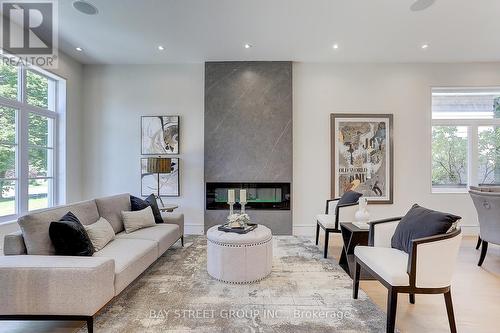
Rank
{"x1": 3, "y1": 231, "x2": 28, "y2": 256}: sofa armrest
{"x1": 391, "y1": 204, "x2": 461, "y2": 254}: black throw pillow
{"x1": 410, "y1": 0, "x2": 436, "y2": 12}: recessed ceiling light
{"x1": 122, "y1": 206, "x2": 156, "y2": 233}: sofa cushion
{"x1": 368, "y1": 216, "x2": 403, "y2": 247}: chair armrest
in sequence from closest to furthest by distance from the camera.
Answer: {"x1": 391, "y1": 204, "x2": 461, "y2": 254}: black throw pillow, {"x1": 3, "y1": 231, "x2": 28, "y2": 256}: sofa armrest, {"x1": 368, "y1": 216, "x2": 403, "y2": 247}: chair armrest, {"x1": 410, "y1": 0, "x2": 436, "y2": 12}: recessed ceiling light, {"x1": 122, "y1": 206, "x2": 156, "y2": 233}: sofa cushion

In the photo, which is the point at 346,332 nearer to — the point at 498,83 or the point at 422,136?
the point at 422,136

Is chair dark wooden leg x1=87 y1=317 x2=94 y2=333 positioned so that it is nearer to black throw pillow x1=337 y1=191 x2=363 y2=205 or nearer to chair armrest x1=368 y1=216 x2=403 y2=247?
chair armrest x1=368 y1=216 x2=403 y2=247

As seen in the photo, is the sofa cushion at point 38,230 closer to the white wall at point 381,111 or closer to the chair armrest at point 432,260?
the chair armrest at point 432,260

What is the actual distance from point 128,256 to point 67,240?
0.52 metres

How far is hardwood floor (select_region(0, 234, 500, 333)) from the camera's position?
206cm

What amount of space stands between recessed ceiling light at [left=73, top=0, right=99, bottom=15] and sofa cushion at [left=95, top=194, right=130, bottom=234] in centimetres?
237

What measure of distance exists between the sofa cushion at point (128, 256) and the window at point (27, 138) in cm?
205

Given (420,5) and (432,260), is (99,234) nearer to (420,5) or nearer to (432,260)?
(432,260)

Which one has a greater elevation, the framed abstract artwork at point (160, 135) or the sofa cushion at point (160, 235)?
the framed abstract artwork at point (160, 135)

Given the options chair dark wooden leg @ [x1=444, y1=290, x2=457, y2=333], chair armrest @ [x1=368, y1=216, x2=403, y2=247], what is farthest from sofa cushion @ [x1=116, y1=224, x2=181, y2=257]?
chair dark wooden leg @ [x1=444, y1=290, x2=457, y2=333]

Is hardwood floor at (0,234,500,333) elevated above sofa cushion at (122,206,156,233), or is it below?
below

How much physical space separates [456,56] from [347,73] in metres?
1.85

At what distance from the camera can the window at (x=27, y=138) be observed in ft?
11.8

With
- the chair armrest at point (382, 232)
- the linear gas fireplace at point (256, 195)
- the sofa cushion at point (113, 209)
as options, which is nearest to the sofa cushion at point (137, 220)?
the sofa cushion at point (113, 209)
